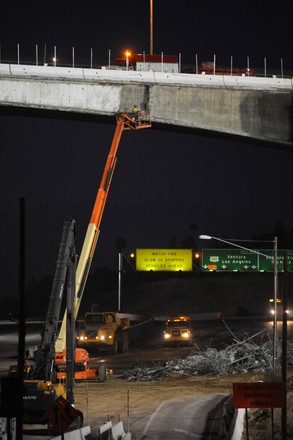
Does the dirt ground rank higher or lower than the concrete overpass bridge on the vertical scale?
lower

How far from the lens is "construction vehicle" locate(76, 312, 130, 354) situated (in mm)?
61719

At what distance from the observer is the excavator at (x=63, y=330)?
33.0 meters

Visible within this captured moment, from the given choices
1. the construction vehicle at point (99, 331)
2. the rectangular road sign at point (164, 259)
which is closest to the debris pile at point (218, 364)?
the construction vehicle at point (99, 331)

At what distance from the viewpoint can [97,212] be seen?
49469 millimetres

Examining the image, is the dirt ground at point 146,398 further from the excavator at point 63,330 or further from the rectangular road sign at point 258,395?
the rectangular road sign at point 258,395

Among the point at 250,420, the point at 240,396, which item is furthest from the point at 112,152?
the point at 240,396

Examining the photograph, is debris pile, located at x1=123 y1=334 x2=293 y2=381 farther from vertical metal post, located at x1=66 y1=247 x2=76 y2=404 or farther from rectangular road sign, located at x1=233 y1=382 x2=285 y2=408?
rectangular road sign, located at x1=233 y1=382 x2=285 y2=408

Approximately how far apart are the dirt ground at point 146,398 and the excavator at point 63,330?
1.17m

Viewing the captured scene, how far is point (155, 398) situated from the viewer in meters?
43.1

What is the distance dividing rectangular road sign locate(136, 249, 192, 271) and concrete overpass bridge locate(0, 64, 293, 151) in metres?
32.7

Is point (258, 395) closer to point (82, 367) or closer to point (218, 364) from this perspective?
point (82, 367)

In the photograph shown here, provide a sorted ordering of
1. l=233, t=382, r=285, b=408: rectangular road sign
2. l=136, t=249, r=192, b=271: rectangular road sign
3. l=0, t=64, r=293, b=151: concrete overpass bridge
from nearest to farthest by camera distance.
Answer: l=233, t=382, r=285, b=408: rectangular road sign
l=0, t=64, r=293, b=151: concrete overpass bridge
l=136, t=249, r=192, b=271: rectangular road sign

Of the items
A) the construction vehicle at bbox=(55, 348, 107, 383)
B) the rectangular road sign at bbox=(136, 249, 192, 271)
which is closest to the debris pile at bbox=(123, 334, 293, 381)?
the construction vehicle at bbox=(55, 348, 107, 383)

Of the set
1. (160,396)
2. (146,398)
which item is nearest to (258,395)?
(146,398)
